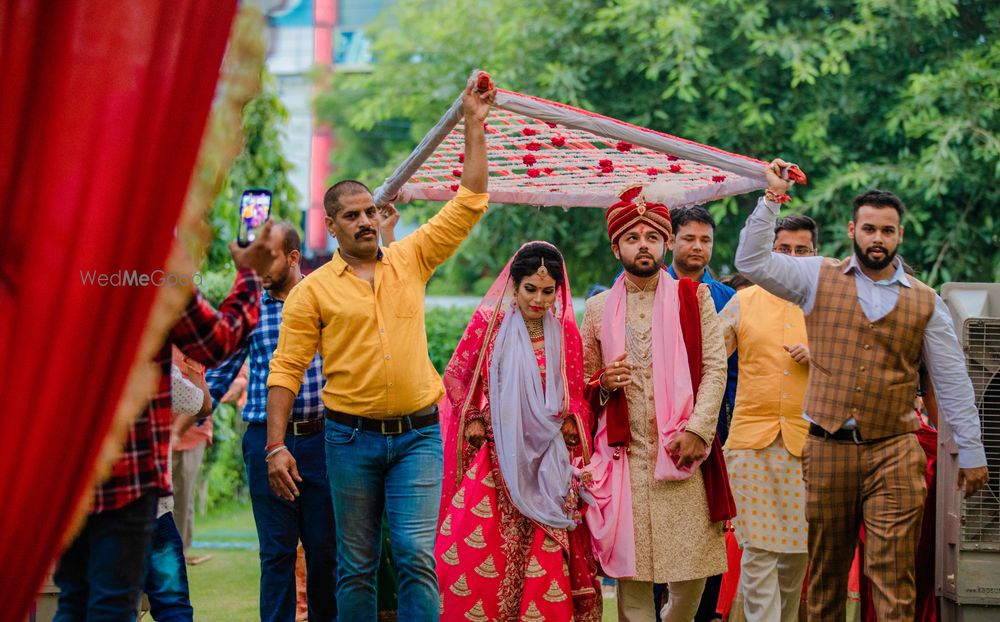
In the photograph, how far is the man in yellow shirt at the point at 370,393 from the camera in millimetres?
4398

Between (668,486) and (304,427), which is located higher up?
(304,427)

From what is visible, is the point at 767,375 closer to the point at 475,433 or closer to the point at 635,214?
the point at 635,214

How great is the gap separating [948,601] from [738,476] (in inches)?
43.5

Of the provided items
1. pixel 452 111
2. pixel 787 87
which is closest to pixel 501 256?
pixel 787 87

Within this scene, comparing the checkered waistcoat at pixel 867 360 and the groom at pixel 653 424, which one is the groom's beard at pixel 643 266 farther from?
the checkered waistcoat at pixel 867 360

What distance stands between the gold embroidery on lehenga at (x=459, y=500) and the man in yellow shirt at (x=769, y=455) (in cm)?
137

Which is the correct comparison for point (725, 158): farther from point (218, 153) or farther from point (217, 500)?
point (217, 500)

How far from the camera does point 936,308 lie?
4805 mm

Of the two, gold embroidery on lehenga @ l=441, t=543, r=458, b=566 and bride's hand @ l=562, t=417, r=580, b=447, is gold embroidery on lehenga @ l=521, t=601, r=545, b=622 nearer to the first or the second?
gold embroidery on lehenga @ l=441, t=543, r=458, b=566

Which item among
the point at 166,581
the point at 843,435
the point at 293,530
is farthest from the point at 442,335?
the point at 166,581

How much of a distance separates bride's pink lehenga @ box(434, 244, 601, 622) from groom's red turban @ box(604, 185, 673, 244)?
0.56m

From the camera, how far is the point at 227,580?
785cm

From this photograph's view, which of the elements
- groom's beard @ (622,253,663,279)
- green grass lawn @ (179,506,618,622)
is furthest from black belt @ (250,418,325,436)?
green grass lawn @ (179,506,618,622)

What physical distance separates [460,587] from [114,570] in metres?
2.82
